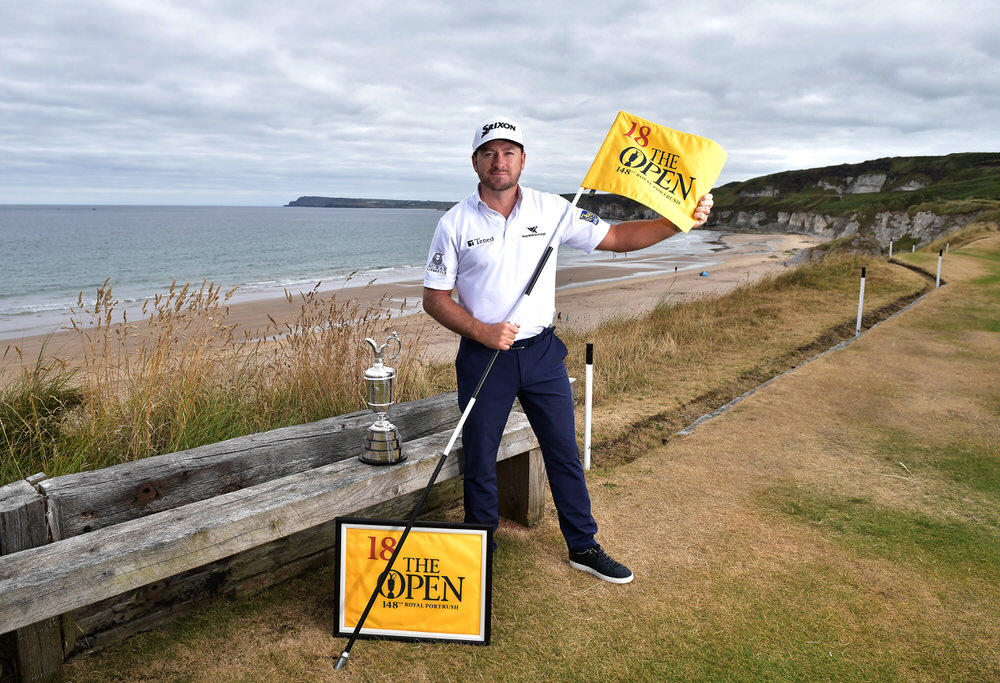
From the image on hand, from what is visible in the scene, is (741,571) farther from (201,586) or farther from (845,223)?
(845,223)

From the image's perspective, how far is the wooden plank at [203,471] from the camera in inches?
110

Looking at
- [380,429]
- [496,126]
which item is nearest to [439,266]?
[496,126]

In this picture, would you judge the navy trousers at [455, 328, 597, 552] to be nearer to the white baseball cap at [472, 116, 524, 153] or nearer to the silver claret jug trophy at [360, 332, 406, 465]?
the silver claret jug trophy at [360, 332, 406, 465]

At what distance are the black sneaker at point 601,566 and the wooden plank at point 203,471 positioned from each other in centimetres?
117

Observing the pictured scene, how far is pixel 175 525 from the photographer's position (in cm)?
252

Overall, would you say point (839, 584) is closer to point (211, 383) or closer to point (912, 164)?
point (211, 383)

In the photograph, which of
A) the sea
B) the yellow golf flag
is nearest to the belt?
the yellow golf flag

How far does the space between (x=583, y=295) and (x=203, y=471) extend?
69.4ft

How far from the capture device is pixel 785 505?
4.46 metres

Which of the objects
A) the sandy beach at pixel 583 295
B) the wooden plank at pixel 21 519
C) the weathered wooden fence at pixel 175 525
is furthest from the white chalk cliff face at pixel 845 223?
the wooden plank at pixel 21 519

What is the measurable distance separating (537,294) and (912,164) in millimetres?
100190

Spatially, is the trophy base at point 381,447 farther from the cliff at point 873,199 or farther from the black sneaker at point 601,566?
the cliff at point 873,199

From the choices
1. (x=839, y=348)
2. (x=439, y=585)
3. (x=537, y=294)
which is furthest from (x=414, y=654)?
(x=839, y=348)

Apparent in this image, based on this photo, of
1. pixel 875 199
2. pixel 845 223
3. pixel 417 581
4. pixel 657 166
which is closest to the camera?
pixel 417 581
